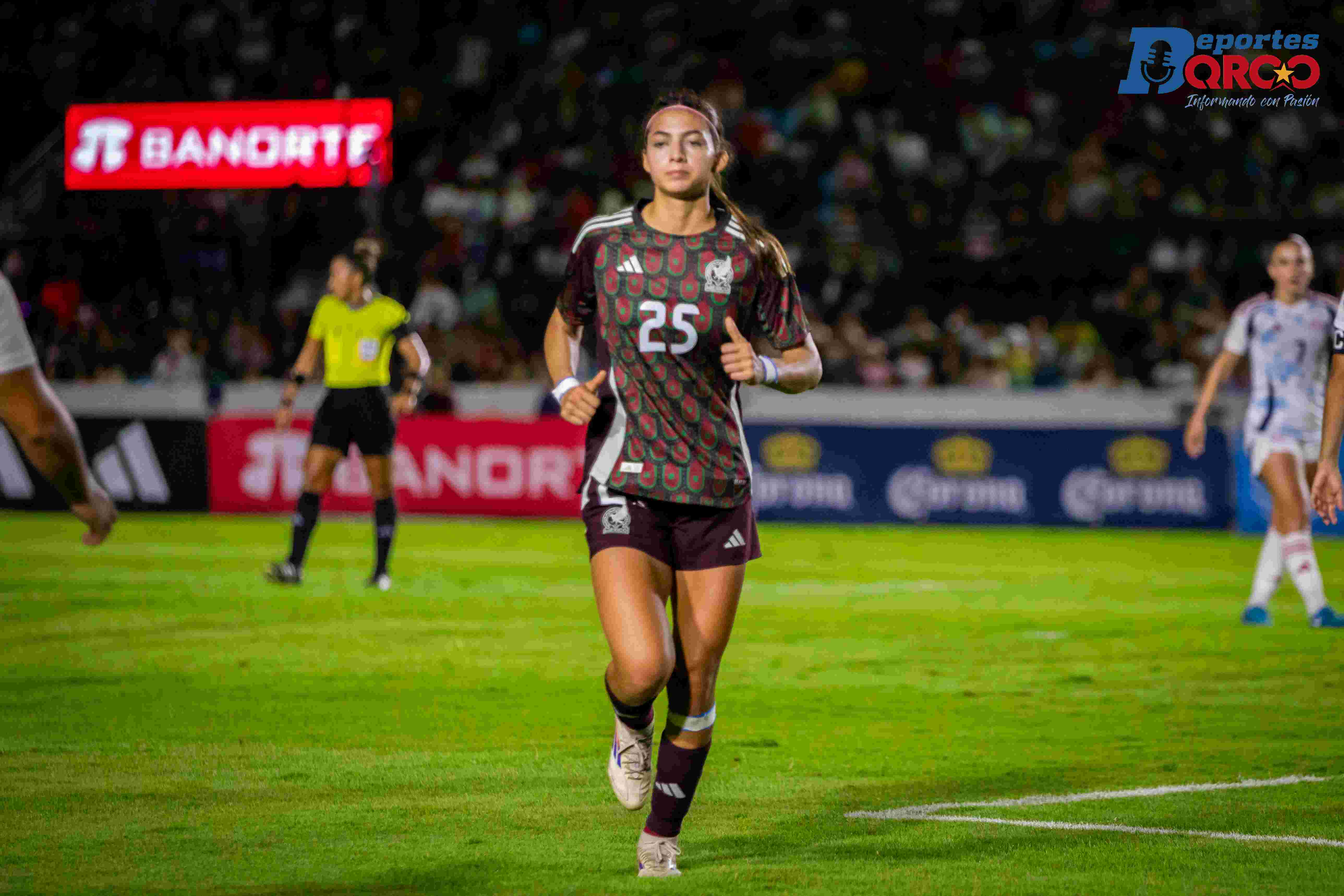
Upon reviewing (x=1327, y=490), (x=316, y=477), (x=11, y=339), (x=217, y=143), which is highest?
(x=217, y=143)

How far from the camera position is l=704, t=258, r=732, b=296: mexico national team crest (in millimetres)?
5750

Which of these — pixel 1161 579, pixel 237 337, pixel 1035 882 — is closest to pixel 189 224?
pixel 237 337

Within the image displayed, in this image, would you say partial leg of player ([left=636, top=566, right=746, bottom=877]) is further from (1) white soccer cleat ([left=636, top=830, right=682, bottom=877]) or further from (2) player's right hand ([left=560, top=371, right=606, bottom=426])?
(2) player's right hand ([left=560, top=371, right=606, bottom=426])

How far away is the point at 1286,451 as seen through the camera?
12.0 metres

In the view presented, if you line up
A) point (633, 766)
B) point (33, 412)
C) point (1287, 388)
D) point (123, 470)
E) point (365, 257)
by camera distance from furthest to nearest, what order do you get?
point (123, 470), point (365, 257), point (1287, 388), point (33, 412), point (633, 766)

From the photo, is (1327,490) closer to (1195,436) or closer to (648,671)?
(648,671)

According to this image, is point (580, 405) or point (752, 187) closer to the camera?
point (580, 405)

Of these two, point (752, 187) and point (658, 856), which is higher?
point (752, 187)

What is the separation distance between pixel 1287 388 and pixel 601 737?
5985 millimetres

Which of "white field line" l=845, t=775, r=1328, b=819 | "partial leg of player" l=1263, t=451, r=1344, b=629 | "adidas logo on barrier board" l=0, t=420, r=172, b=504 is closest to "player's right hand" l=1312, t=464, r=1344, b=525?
"white field line" l=845, t=775, r=1328, b=819

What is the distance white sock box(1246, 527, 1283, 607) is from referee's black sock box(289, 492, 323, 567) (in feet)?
23.2

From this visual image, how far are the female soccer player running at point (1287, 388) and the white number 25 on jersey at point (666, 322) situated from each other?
22.8ft

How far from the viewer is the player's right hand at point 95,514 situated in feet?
21.8

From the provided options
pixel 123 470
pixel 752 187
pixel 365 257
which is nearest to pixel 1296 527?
pixel 365 257
